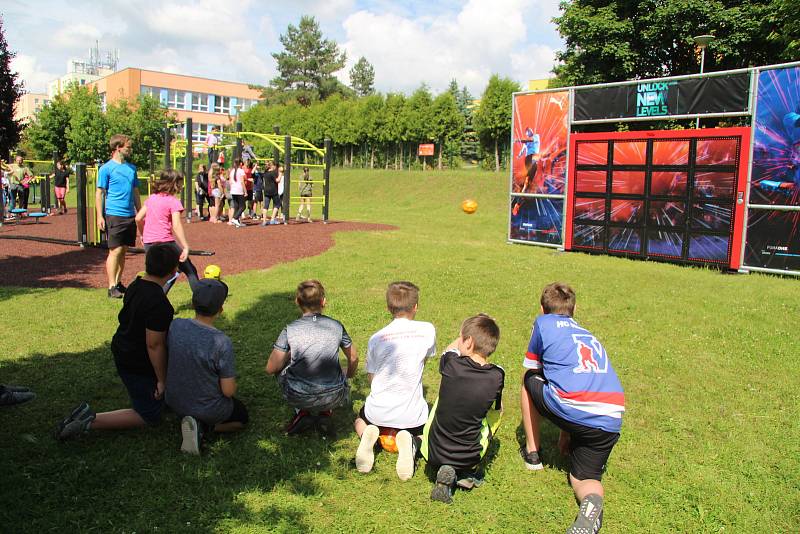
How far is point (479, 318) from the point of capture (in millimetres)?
3939

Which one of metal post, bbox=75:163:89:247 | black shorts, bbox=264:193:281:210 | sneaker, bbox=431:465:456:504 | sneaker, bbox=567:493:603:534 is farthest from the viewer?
black shorts, bbox=264:193:281:210

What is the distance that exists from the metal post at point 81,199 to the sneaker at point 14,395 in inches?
338

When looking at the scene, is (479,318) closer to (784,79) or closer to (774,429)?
(774,429)

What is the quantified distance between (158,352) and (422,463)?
191 centimetres

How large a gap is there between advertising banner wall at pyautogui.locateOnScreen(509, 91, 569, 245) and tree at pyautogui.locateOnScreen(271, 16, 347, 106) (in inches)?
2401

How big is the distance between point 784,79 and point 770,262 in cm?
327

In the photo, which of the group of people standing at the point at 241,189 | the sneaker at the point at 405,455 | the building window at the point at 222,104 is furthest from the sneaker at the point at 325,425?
the building window at the point at 222,104

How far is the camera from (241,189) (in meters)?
18.8

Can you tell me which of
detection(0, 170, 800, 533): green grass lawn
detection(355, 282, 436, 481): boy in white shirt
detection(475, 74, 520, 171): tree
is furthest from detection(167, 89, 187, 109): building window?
detection(355, 282, 436, 481): boy in white shirt

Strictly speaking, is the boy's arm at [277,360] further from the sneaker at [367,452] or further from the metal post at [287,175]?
the metal post at [287,175]

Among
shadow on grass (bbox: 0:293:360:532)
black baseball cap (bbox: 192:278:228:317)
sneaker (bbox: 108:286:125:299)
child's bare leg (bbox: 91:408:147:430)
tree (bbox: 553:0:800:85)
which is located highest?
tree (bbox: 553:0:800:85)

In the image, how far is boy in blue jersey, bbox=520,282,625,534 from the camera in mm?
3697

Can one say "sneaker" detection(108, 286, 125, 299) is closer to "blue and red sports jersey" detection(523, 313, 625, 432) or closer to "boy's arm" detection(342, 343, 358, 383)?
"boy's arm" detection(342, 343, 358, 383)

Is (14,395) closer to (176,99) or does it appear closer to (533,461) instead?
(533,461)
